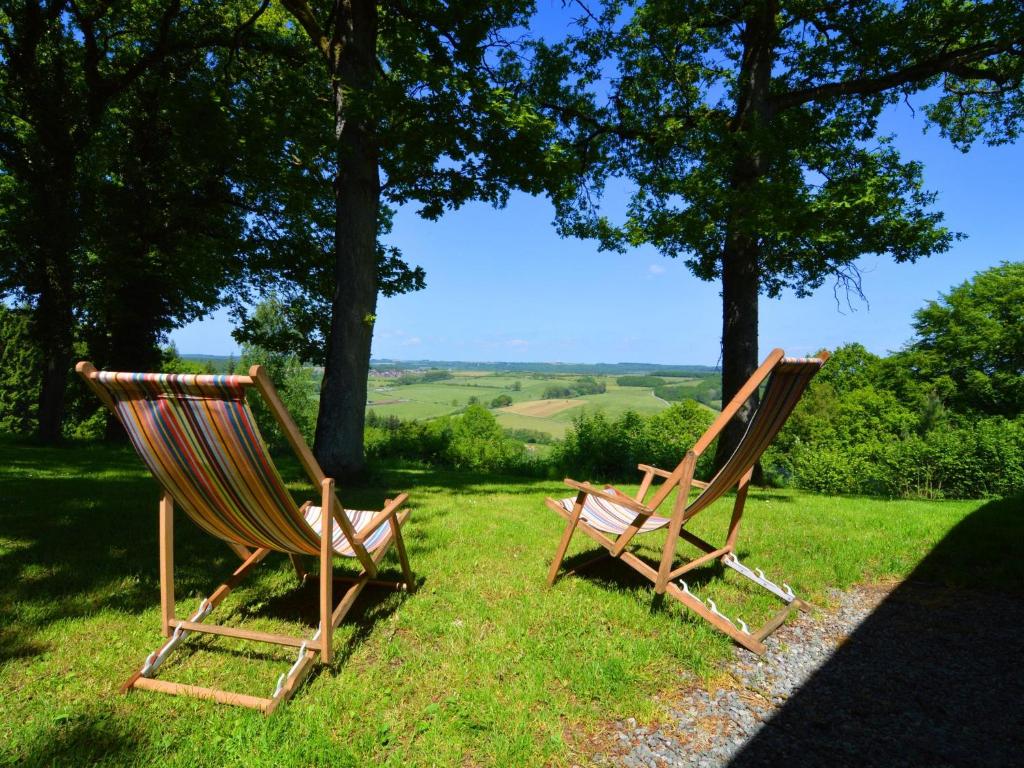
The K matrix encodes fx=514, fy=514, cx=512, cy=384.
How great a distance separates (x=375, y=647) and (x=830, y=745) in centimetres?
205

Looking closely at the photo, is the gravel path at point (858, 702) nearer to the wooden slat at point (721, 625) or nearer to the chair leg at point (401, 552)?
the wooden slat at point (721, 625)

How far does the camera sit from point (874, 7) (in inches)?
311

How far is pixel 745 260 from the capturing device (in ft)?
27.3

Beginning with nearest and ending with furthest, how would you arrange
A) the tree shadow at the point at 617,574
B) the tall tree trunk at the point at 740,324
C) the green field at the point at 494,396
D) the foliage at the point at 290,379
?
the tree shadow at the point at 617,574
the tall tree trunk at the point at 740,324
the foliage at the point at 290,379
the green field at the point at 494,396

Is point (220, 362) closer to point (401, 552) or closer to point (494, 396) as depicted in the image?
point (494, 396)

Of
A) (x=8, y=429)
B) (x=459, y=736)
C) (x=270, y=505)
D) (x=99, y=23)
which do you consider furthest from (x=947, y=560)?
(x=8, y=429)

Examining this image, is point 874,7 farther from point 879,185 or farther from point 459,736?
point 459,736

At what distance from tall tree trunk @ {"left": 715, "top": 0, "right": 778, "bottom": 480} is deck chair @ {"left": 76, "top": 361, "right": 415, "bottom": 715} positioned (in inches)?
281

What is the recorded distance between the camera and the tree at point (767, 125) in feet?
23.9

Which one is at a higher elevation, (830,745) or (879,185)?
(879,185)

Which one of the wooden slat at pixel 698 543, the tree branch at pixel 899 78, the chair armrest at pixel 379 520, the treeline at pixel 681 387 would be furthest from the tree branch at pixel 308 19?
the treeline at pixel 681 387

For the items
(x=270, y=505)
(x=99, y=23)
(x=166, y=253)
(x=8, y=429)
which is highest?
(x=99, y=23)

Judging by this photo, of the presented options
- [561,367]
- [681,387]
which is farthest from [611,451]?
[561,367]

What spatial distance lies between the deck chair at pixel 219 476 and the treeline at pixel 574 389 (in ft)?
153
